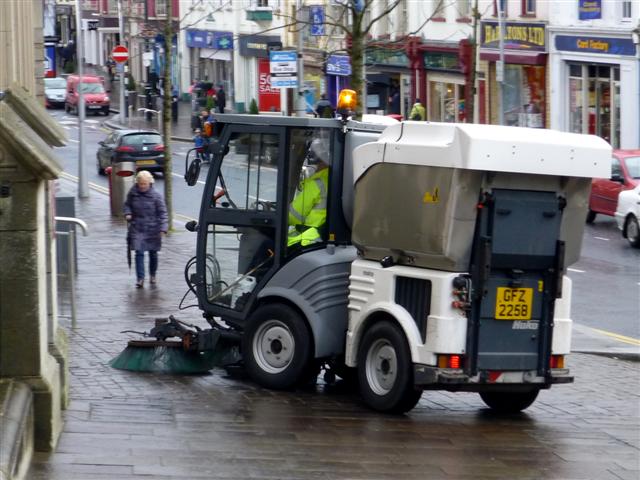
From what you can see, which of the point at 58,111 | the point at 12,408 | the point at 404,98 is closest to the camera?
the point at 12,408

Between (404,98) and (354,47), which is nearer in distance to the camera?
(354,47)

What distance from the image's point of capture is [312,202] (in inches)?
456

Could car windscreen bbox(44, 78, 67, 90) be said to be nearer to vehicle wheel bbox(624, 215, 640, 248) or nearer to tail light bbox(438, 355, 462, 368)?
vehicle wheel bbox(624, 215, 640, 248)

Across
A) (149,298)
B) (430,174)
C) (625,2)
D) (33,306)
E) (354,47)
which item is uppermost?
(625,2)

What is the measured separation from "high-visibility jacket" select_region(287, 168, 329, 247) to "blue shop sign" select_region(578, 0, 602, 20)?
29.5m

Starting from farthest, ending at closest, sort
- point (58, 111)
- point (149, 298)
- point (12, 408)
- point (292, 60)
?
1. point (58, 111)
2. point (292, 60)
3. point (149, 298)
4. point (12, 408)

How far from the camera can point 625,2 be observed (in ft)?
124

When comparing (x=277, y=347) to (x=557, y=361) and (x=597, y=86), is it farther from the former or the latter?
(x=597, y=86)

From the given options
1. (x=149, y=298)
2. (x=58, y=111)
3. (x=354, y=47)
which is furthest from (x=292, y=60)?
(x=58, y=111)

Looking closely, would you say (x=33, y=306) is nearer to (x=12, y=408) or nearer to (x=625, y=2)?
(x=12, y=408)

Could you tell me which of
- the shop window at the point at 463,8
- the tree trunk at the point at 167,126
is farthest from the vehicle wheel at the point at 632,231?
the shop window at the point at 463,8

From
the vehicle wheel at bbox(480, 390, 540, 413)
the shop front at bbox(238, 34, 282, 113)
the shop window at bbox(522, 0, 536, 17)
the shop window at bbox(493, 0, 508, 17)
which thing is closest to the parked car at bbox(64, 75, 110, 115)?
the shop front at bbox(238, 34, 282, 113)

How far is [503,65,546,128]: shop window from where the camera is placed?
143 feet

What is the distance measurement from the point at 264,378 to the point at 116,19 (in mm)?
78251
